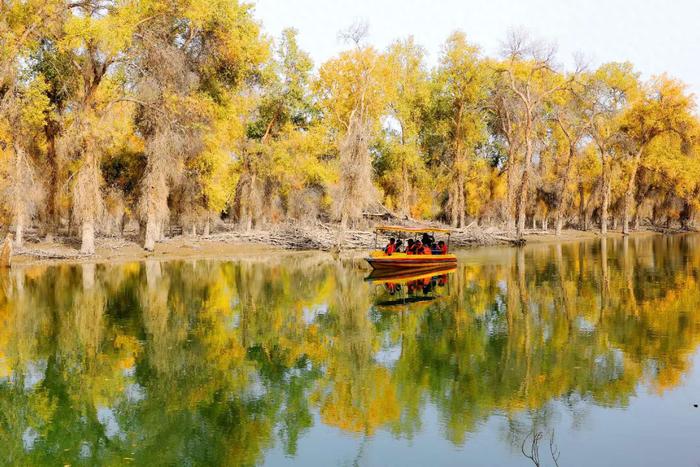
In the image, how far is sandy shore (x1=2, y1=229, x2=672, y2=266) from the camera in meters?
37.7

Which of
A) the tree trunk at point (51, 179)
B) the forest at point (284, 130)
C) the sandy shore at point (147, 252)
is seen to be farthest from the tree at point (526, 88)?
the tree trunk at point (51, 179)

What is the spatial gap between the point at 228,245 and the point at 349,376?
35361 millimetres

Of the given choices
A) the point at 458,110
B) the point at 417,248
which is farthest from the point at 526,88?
the point at 417,248

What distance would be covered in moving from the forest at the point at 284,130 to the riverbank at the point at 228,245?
4.79 feet

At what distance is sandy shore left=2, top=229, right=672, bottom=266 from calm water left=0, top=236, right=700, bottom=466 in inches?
504

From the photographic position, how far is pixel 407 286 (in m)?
28.7

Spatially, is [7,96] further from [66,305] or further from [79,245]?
[66,305]

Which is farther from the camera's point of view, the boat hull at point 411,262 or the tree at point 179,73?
the tree at point 179,73

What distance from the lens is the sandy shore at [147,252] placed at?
124 feet

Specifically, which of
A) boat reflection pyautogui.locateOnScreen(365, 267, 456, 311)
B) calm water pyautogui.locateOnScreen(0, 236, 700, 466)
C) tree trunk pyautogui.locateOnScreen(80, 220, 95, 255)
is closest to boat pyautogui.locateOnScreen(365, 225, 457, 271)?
boat reflection pyautogui.locateOnScreen(365, 267, 456, 311)

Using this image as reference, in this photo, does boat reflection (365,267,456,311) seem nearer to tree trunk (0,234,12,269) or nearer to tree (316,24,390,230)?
tree (316,24,390,230)

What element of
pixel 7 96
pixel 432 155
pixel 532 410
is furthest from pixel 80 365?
pixel 432 155

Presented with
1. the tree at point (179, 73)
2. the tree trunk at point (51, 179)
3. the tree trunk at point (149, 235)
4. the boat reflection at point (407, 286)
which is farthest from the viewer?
the tree trunk at point (149, 235)

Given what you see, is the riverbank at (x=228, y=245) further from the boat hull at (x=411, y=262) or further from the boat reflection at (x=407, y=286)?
the boat reflection at (x=407, y=286)
